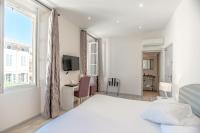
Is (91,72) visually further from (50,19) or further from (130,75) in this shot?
(50,19)

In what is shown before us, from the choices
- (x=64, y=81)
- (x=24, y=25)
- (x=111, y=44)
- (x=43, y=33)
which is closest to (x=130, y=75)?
(x=111, y=44)

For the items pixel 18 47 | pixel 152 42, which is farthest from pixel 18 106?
pixel 152 42

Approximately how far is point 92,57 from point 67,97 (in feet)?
9.16

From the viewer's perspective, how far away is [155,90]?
6988 millimetres

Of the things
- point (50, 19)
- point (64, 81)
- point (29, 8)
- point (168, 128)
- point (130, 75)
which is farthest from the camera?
point (130, 75)

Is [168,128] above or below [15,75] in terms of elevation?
below

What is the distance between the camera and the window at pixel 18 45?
105 inches

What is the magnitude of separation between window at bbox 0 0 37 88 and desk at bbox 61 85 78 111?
0.90 m

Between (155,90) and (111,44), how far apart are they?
128 inches

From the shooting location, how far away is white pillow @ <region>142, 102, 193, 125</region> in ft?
4.55

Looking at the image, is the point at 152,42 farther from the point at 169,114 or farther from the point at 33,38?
the point at 169,114

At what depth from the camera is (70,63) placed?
425cm

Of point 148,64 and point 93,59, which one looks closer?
point 93,59

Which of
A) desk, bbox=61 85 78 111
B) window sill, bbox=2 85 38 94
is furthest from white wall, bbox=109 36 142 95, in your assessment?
window sill, bbox=2 85 38 94
